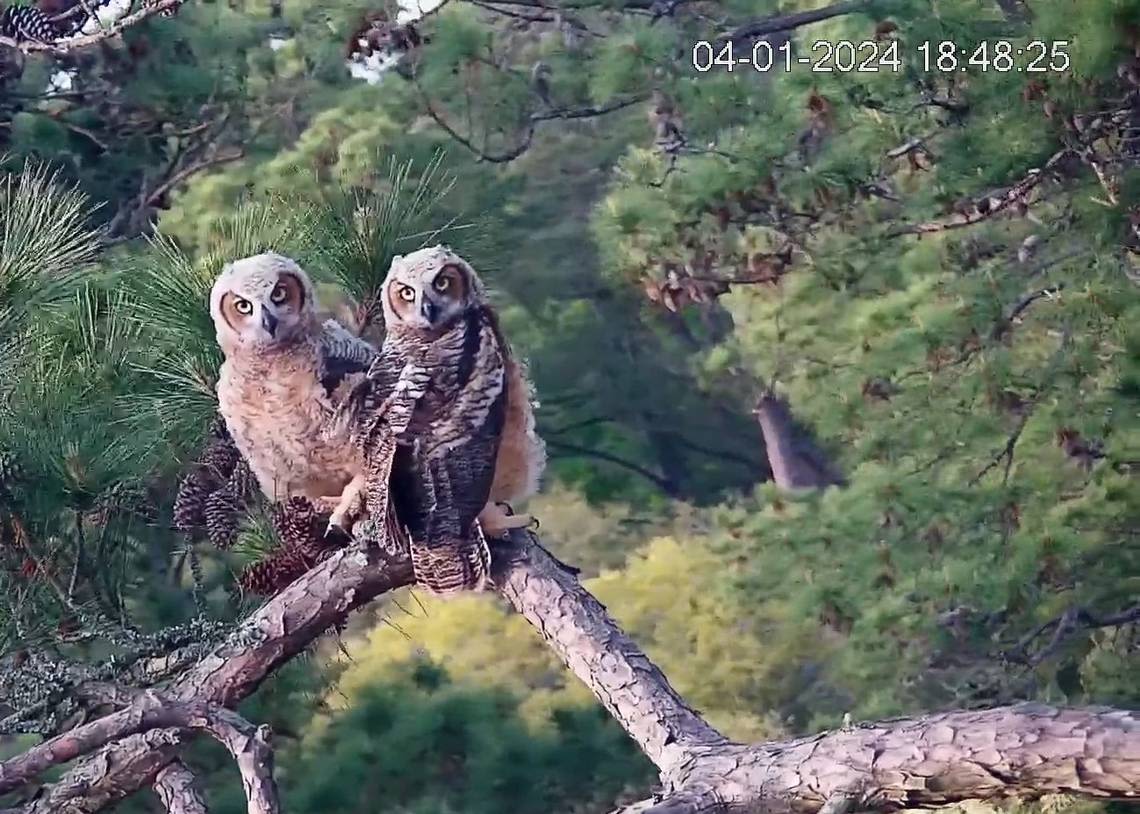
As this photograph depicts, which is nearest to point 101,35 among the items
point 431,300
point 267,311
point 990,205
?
point 267,311

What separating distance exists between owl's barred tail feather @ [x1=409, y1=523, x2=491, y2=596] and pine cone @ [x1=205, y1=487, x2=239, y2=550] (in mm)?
269

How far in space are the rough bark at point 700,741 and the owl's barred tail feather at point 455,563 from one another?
25mm

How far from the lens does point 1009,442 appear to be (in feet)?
9.05

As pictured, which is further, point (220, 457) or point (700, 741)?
point (220, 457)

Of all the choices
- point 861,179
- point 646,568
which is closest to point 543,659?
point 646,568

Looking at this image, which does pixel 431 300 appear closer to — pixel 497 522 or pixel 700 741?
pixel 497 522

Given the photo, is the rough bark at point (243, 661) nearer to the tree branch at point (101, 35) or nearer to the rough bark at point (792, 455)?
the tree branch at point (101, 35)

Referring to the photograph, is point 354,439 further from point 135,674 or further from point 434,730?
point 434,730

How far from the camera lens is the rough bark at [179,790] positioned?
1646 mm

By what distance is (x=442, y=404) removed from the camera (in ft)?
5.31

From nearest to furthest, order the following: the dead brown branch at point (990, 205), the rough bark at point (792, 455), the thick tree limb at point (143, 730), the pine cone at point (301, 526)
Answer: the thick tree limb at point (143, 730) → the pine cone at point (301, 526) → the dead brown branch at point (990, 205) → the rough bark at point (792, 455)

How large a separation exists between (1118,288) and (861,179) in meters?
0.52

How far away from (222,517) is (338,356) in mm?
264

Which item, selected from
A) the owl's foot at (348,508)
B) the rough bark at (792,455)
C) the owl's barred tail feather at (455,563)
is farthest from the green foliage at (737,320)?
the rough bark at (792,455)
